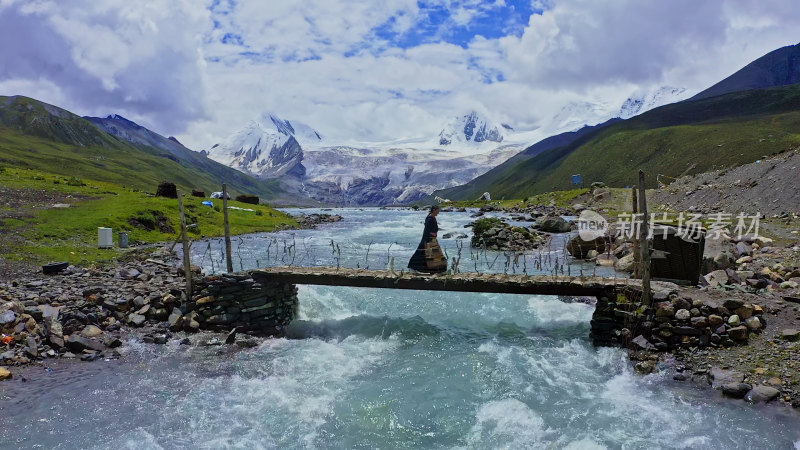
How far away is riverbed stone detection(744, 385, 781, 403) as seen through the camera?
1137 centimetres

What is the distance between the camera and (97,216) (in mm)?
38375

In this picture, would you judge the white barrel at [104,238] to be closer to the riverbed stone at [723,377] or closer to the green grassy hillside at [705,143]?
the riverbed stone at [723,377]

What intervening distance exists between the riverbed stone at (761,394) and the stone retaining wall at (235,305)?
48.6 feet

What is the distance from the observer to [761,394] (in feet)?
37.7

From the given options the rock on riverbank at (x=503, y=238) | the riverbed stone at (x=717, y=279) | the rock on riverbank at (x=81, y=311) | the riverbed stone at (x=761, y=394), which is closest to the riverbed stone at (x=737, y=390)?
the riverbed stone at (x=761, y=394)

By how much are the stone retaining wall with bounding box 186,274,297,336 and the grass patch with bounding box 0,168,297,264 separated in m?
11.7

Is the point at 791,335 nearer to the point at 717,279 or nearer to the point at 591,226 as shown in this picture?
the point at 717,279

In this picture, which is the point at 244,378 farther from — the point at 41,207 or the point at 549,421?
the point at 41,207

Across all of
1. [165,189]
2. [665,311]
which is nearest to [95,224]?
[165,189]

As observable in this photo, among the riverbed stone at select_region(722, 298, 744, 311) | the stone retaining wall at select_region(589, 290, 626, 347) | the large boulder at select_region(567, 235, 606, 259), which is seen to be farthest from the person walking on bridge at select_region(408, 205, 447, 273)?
the large boulder at select_region(567, 235, 606, 259)

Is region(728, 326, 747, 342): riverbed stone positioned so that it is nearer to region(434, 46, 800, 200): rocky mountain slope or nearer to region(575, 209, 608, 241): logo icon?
region(575, 209, 608, 241): logo icon

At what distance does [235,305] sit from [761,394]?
54.6ft

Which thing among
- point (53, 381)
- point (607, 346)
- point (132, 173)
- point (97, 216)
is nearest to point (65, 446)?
point (53, 381)

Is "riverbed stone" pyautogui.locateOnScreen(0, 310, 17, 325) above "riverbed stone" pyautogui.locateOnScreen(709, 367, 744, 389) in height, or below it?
above
